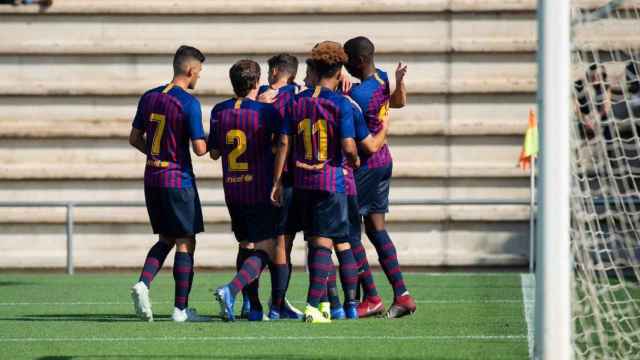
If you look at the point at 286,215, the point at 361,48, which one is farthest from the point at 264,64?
the point at 361,48

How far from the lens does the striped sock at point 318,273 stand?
9828 millimetres

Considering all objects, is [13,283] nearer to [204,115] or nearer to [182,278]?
[204,115]

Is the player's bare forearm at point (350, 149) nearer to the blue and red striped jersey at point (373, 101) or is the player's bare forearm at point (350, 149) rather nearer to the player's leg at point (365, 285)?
the blue and red striped jersey at point (373, 101)

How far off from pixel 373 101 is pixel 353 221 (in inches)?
33.0

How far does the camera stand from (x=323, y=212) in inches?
388

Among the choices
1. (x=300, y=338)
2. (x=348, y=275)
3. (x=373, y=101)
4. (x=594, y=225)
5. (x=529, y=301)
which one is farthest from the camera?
(x=529, y=301)

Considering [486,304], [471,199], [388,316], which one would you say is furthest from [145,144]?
[471,199]

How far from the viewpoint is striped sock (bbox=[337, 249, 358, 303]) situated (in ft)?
33.3

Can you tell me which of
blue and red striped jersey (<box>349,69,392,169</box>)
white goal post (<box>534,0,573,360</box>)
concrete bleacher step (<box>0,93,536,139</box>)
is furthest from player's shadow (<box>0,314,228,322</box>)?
concrete bleacher step (<box>0,93,536,139</box>)

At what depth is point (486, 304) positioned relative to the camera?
461 inches

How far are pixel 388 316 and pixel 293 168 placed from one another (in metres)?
1.25

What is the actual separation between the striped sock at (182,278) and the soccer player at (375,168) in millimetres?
1225

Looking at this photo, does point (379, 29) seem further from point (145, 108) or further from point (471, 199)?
point (145, 108)

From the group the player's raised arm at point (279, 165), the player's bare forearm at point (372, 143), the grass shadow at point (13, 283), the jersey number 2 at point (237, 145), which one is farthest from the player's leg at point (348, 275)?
the grass shadow at point (13, 283)
